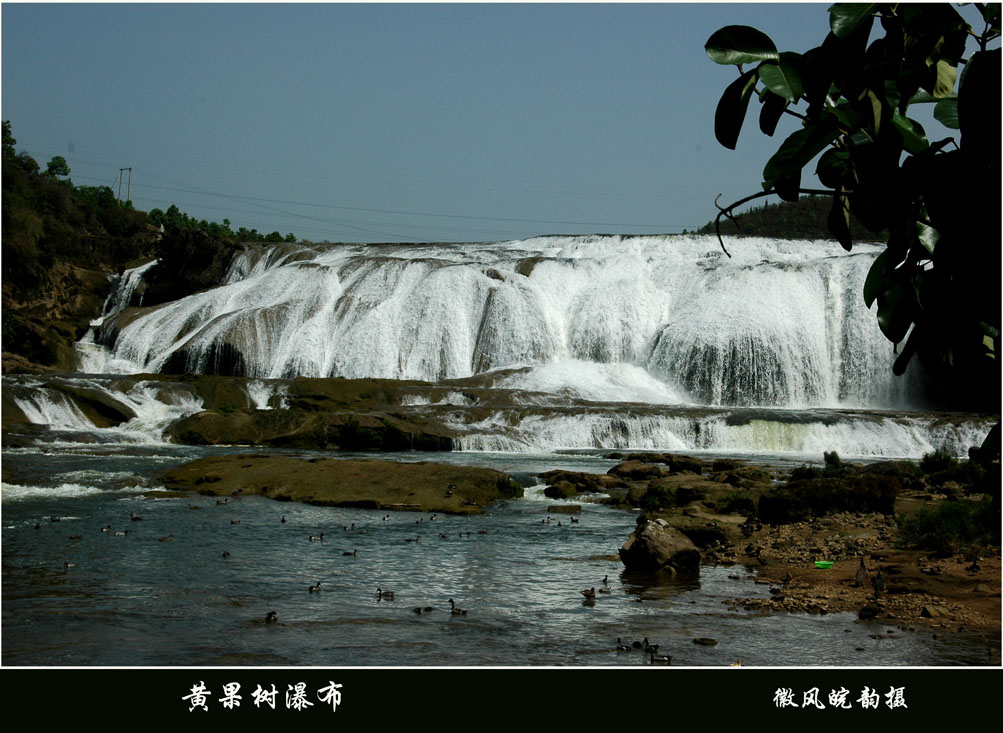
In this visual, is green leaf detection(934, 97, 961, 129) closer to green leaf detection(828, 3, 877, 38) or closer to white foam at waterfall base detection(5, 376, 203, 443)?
A: green leaf detection(828, 3, 877, 38)

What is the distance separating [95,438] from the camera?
2278 cm

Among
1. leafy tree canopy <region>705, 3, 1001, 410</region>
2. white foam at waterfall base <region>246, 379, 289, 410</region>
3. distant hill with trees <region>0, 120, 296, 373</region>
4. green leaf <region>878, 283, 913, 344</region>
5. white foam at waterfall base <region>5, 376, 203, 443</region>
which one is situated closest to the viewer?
leafy tree canopy <region>705, 3, 1001, 410</region>

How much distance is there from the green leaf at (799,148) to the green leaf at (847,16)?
220 millimetres

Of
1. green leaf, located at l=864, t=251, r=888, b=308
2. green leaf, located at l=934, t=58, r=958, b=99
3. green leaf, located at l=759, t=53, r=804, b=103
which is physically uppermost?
green leaf, located at l=934, t=58, r=958, b=99

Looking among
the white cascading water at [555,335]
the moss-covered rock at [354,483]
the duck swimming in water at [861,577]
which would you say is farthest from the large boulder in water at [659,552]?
the white cascading water at [555,335]

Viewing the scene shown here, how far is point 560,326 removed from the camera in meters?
40.6

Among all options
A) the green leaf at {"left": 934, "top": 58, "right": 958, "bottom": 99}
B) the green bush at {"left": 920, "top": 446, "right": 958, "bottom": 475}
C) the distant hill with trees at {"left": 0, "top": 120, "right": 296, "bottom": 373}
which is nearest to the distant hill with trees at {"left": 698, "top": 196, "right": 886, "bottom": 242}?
the distant hill with trees at {"left": 0, "top": 120, "right": 296, "bottom": 373}

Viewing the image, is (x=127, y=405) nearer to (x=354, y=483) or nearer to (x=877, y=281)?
(x=354, y=483)

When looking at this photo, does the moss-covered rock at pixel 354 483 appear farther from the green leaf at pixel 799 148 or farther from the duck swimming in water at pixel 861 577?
the green leaf at pixel 799 148

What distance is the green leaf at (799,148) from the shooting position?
8.41 feet

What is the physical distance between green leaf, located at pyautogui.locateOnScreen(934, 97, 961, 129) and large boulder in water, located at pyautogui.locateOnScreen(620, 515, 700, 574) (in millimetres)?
6934

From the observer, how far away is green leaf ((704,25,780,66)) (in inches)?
101

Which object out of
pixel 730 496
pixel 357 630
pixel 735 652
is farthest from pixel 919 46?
pixel 730 496
